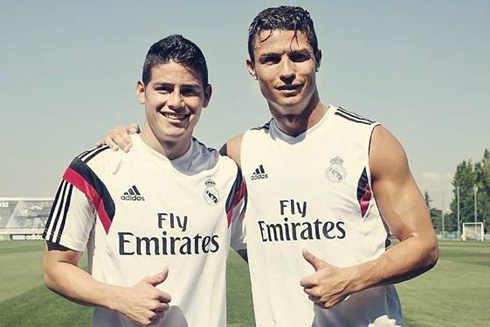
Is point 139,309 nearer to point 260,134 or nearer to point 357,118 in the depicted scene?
point 260,134

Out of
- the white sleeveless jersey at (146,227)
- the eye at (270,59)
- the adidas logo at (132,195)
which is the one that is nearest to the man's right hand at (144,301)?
the white sleeveless jersey at (146,227)

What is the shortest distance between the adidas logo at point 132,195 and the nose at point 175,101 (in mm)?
582

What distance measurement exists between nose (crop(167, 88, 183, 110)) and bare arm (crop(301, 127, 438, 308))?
1.21 meters

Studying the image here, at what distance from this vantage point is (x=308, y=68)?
404cm

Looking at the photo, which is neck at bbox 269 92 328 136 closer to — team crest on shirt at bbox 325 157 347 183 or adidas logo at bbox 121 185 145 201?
team crest on shirt at bbox 325 157 347 183

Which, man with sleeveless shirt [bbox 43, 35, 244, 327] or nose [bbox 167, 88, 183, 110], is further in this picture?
nose [bbox 167, 88, 183, 110]

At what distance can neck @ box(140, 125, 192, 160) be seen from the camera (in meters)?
4.13

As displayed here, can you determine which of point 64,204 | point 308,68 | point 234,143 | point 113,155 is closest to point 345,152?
point 308,68

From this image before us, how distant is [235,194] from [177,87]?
0.86 m

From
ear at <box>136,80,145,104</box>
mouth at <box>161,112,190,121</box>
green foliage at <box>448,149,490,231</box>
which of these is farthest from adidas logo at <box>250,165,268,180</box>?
green foliage at <box>448,149,490,231</box>

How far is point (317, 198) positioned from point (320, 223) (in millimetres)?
162

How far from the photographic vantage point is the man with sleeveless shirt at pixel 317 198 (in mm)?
3922

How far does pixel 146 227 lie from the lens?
12.9 ft

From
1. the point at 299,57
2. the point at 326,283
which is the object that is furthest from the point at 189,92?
the point at 326,283
